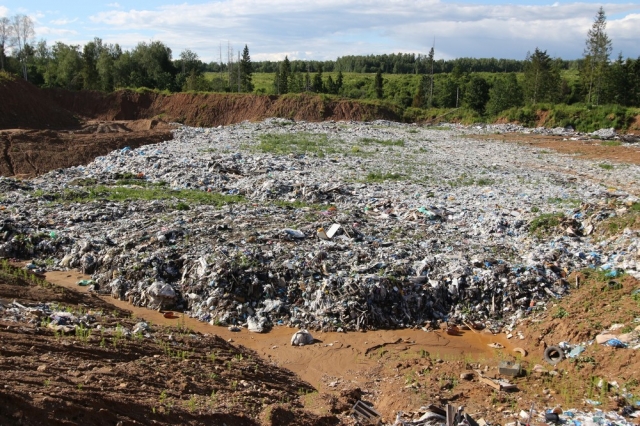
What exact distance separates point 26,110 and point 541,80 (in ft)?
116

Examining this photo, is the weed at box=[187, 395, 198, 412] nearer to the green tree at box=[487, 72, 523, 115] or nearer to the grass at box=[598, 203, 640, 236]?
the grass at box=[598, 203, 640, 236]

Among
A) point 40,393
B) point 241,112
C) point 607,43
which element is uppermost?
point 607,43

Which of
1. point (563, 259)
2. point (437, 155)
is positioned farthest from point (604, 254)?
point (437, 155)

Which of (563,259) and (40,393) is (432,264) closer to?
(563,259)

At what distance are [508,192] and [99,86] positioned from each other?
127ft

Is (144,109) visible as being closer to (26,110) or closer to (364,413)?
(26,110)

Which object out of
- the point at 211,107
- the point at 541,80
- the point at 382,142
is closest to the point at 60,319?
the point at 382,142

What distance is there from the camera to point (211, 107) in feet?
114

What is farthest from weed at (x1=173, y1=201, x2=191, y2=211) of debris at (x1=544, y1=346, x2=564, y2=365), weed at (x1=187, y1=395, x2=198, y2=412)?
debris at (x1=544, y1=346, x2=564, y2=365)

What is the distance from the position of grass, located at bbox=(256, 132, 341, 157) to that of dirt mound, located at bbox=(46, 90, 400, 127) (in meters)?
10.9

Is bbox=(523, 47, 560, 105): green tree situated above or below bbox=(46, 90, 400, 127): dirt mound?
above

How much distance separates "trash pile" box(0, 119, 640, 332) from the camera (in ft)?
26.2

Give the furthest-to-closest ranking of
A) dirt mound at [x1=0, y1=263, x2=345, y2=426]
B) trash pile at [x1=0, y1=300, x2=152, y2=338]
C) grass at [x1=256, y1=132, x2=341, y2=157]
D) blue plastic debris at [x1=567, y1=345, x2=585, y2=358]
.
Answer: grass at [x1=256, y1=132, x2=341, y2=157]
blue plastic debris at [x1=567, y1=345, x2=585, y2=358]
trash pile at [x1=0, y1=300, x2=152, y2=338]
dirt mound at [x1=0, y1=263, x2=345, y2=426]

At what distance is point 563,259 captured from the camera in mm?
8820
